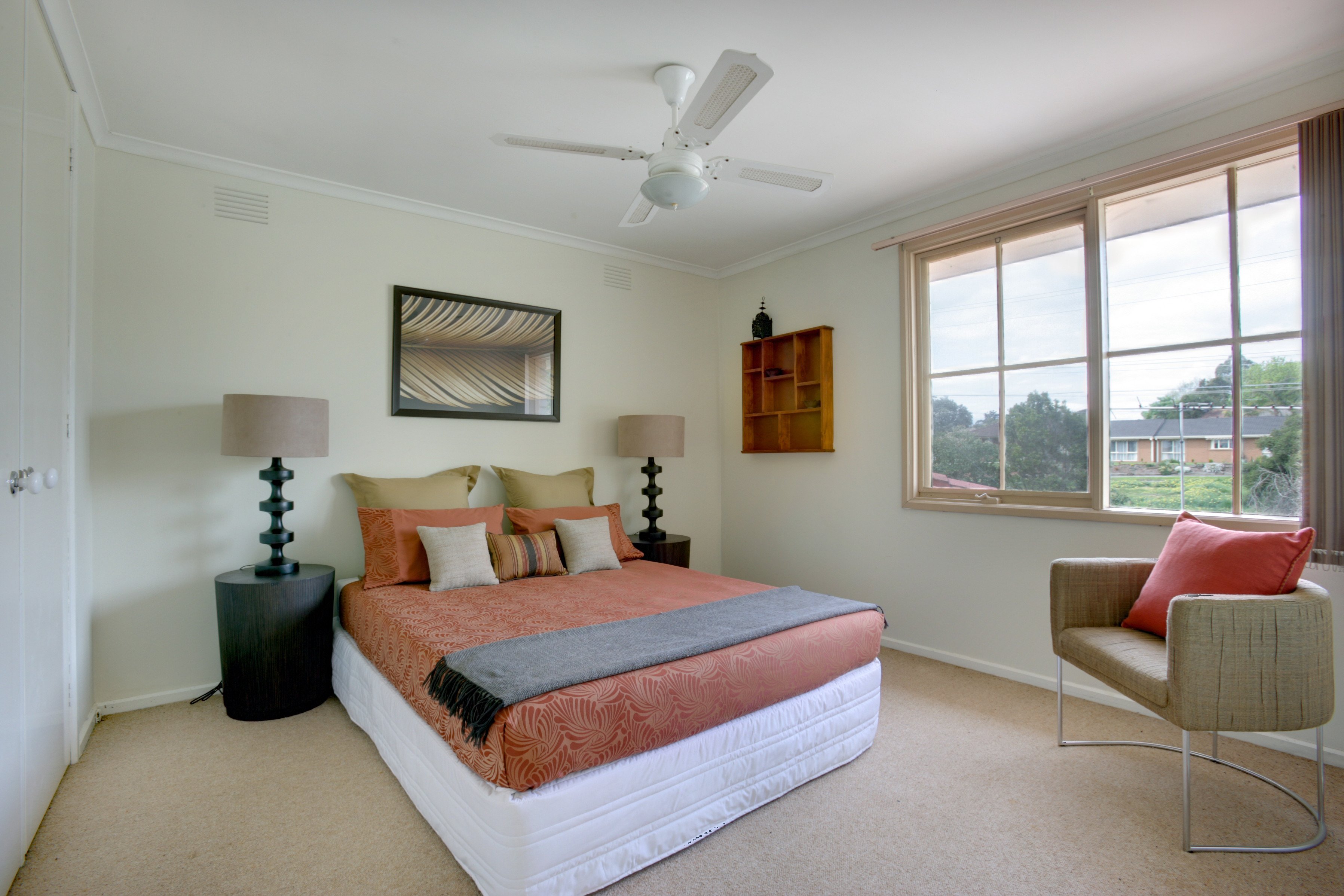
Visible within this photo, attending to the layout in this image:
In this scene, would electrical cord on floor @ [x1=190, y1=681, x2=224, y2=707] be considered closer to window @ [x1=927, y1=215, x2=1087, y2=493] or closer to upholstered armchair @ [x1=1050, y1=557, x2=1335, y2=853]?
upholstered armchair @ [x1=1050, y1=557, x2=1335, y2=853]

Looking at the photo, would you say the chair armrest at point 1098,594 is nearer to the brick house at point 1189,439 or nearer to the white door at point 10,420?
the brick house at point 1189,439

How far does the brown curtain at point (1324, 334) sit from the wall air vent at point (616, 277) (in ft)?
11.2

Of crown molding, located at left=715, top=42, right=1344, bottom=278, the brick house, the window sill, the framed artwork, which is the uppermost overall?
crown molding, located at left=715, top=42, right=1344, bottom=278

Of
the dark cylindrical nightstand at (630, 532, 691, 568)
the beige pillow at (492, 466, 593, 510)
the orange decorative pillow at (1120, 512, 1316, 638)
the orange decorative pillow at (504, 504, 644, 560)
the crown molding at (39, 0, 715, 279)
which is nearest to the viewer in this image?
the orange decorative pillow at (1120, 512, 1316, 638)

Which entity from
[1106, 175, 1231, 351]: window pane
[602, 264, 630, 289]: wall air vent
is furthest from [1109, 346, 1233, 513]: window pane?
[602, 264, 630, 289]: wall air vent

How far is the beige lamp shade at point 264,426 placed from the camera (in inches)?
105

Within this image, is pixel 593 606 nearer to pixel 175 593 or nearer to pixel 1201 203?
pixel 175 593

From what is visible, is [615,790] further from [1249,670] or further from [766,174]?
[766,174]

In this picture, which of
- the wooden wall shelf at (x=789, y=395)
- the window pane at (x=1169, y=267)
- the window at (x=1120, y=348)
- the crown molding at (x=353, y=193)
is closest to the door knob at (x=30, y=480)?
the crown molding at (x=353, y=193)

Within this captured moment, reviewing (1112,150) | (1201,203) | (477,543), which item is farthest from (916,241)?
(477,543)

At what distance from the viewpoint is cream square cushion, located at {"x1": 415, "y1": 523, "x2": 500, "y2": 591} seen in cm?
284

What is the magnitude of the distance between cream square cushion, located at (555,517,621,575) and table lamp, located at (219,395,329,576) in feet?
4.05

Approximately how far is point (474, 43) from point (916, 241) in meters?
2.51

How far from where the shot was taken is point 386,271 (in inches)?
136
